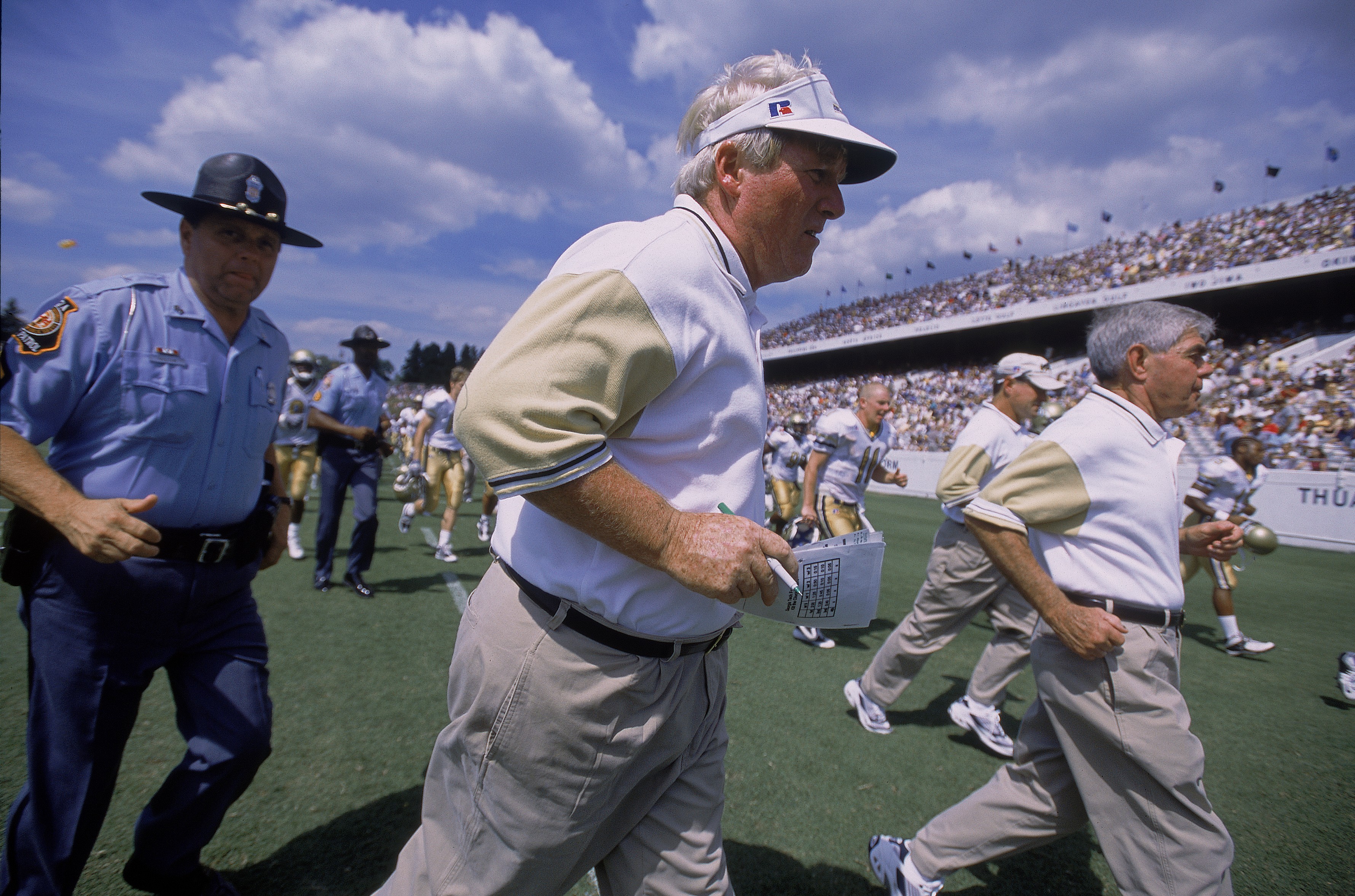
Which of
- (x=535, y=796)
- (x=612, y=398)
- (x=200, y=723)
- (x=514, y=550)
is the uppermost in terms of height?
(x=612, y=398)

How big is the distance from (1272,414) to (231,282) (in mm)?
25703

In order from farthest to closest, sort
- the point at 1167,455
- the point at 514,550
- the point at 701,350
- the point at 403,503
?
the point at 403,503 → the point at 1167,455 → the point at 514,550 → the point at 701,350

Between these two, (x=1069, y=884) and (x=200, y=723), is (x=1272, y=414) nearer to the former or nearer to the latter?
(x=1069, y=884)

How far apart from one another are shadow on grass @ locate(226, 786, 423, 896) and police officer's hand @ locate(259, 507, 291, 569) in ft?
3.42

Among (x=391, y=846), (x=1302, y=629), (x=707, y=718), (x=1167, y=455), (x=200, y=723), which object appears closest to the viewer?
(x=707, y=718)

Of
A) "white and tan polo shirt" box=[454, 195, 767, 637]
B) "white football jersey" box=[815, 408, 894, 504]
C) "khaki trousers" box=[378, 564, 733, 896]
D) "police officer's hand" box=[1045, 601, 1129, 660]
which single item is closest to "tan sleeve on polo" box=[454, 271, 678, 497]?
"white and tan polo shirt" box=[454, 195, 767, 637]

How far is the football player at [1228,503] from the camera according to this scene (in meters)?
6.59

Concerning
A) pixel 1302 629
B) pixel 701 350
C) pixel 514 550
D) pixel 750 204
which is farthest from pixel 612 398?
pixel 1302 629

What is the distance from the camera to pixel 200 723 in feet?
7.16

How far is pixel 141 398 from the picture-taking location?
203cm

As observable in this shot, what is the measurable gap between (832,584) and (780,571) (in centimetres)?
23

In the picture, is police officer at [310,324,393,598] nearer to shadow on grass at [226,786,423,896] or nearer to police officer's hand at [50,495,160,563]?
shadow on grass at [226,786,423,896]

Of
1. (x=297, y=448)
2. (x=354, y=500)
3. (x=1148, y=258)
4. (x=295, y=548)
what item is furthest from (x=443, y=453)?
(x=1148, y=258)

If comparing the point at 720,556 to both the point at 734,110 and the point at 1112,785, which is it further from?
the point at 1112,785
